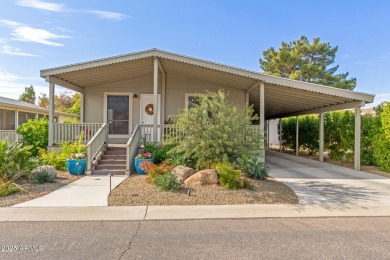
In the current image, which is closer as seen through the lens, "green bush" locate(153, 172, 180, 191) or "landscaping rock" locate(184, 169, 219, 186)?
"green bush" locate(153, 172, 180, 191)

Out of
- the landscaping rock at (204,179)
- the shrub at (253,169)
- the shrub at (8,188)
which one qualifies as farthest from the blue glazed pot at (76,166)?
the shrub at (253,169)

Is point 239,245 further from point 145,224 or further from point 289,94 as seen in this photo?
point 289,94

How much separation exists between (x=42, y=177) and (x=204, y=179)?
14.7 feet

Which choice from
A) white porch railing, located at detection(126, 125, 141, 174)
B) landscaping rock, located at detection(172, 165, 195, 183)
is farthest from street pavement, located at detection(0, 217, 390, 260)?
white porch railing, located at detection(126, 125, 141, 174)

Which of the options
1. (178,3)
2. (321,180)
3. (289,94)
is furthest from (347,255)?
(178,3)

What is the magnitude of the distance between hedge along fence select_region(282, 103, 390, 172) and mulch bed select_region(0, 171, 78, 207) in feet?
35.3

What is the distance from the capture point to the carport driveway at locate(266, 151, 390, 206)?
5652 millimetres

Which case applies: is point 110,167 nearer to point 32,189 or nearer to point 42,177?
point 42,177

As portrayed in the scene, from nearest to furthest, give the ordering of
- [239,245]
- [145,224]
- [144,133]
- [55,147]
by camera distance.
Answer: [239,245] < [145,224] < [55,147] < [144,133]

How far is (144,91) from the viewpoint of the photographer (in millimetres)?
11922

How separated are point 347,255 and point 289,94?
800cm

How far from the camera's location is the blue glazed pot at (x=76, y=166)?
795 centimetres

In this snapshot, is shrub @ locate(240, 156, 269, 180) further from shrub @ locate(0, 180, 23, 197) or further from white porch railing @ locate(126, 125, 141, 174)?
shrub @ locate(0, 180, 23, 197)

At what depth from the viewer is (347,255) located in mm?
3166
